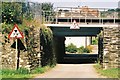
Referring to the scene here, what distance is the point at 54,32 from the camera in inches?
1474

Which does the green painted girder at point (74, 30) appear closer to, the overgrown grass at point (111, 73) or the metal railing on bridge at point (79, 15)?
the metal railing on bridge at point (79, 15)

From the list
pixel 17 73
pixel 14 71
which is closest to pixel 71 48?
pixel 14 71

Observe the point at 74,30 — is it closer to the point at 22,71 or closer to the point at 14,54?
the point at 14,54

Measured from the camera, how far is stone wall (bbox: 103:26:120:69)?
2866 cm

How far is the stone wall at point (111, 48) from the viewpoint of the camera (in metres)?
28.7

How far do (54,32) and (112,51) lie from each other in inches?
378

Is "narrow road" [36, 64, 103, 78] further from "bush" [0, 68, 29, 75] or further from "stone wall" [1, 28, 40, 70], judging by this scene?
"stone wall" [1, 28, 40, 70]

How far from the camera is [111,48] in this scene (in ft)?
94.1

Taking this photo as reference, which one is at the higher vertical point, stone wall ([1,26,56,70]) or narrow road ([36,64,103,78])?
stone wall ([1,26,56,70])

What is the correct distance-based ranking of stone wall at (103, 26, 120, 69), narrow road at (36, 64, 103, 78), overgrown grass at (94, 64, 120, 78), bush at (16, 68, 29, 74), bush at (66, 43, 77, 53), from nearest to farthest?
overgrown grass at (94, 64, 120, 78), bush at (16, 68, 29, 74), narrow road at (36, 64, 103, 78), stone wall at (103, 26, 120, 69), bush at (66, 43, 77, 53)

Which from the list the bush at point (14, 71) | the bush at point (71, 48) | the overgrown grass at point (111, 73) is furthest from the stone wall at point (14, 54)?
the bush at point (71, 48)

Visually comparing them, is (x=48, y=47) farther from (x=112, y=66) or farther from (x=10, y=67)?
(x=10, y=67)

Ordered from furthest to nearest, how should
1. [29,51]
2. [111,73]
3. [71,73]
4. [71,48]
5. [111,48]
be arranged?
[71,48]
[111,48]
[71,73]
[29,51]
[111,73]

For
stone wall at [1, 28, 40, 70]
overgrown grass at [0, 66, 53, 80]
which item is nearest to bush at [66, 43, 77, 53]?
stone wall at [1, 28, 40, 70]
